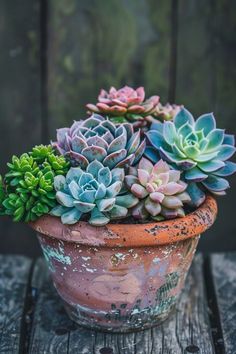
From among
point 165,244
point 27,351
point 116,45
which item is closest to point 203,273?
point 165,244

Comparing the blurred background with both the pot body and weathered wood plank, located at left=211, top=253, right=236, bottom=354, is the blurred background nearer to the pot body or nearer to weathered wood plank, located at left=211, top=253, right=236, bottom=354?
weathered wood plank, located at left=211, top=253, right=236, bottom=354

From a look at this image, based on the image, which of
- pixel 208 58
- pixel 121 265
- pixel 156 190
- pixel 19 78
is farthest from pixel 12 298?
pixel 208 58

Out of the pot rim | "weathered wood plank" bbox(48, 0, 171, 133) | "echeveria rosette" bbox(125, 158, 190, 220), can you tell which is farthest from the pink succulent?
"weathered wood plank" bbox(48, 0, 171, 133)

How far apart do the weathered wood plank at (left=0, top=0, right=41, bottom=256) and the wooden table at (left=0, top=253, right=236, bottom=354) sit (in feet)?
1.26

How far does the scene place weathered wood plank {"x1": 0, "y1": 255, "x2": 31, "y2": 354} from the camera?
4.59ft

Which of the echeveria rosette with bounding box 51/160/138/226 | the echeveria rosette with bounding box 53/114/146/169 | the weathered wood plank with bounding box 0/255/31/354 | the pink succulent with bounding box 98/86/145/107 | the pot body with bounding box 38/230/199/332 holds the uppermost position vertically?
the pink succulent with bounding box 98/86/145/107

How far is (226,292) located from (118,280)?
355 mm

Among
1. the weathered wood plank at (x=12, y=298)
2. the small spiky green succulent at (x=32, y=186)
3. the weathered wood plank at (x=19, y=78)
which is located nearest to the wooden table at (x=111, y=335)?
the weathered wood plank at (x=12, y=298)

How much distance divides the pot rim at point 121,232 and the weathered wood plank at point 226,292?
0.24m

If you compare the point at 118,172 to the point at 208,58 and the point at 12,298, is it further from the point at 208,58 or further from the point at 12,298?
the point at 208,58

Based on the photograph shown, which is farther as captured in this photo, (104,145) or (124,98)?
(124,98)

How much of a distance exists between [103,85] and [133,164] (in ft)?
1.76

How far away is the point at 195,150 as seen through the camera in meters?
1.36

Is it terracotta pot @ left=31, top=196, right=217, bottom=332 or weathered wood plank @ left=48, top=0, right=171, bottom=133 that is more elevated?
weathered wood plank @ left=48, top=0, right=171, bottom=133
